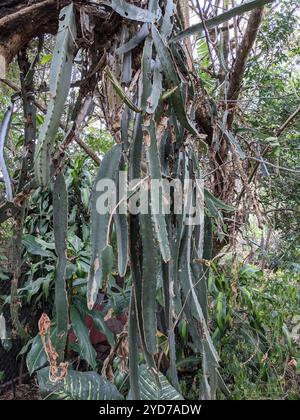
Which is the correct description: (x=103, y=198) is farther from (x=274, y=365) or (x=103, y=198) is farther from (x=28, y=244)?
(x=274, y=365)

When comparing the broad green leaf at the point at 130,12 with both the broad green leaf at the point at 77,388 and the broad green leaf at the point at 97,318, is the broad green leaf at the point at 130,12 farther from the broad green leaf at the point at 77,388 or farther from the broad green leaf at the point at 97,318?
the broad green leaf at the point at 97,318

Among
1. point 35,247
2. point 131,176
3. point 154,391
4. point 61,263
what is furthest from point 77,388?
point 35,247

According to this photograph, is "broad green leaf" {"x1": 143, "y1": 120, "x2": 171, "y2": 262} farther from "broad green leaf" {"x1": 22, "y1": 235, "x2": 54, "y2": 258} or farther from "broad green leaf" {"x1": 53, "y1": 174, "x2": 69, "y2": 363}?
"broad green leaf" {"x1": 22, "y1": 235, "x2": 54, "y2": 258}

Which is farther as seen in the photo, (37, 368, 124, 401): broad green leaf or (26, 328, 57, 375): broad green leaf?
(26, 328, 57, 375): broad green leaf

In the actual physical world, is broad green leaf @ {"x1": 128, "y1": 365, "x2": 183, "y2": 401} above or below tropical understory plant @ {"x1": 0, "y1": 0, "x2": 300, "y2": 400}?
below

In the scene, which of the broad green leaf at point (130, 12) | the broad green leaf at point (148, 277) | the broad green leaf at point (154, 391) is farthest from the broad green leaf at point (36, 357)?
the broad green leaf at point (130, 12)

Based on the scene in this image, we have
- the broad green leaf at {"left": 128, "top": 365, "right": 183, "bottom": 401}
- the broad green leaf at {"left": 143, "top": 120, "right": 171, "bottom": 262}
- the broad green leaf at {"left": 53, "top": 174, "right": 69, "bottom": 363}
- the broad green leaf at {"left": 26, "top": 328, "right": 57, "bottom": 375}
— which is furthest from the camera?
the broad green leaf at {"left": 26, "top": 328, "right": 57, "bottom": 375}

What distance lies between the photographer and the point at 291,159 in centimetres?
195

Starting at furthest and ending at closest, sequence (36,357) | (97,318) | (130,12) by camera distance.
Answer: (97,318) < (36,357) < (130,12)

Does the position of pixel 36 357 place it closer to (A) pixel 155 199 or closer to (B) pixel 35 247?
(B) pixel 35 247

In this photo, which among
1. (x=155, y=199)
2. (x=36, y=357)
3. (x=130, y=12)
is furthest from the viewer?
(x=36, y=357)

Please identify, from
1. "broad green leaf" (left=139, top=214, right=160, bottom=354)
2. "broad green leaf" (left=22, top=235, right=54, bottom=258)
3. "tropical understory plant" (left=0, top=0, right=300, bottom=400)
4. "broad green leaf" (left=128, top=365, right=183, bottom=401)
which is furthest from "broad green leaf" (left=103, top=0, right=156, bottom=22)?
"broad green leaf" (left=22, top=235, right=54, bottom=258)

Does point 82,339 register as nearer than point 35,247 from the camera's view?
Yes
